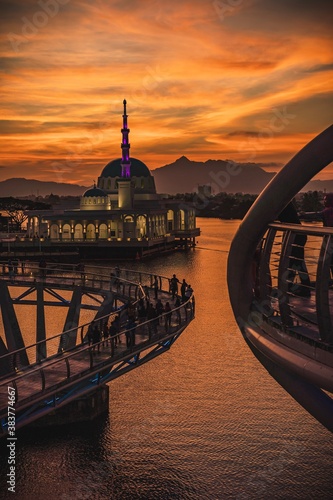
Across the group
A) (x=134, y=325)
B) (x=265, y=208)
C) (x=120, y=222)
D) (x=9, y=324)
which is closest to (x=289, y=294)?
(x=265, y=208)

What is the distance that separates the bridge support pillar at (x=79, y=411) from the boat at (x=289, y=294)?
15053mm

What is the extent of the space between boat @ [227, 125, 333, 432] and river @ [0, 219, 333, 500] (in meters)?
→ 12.0

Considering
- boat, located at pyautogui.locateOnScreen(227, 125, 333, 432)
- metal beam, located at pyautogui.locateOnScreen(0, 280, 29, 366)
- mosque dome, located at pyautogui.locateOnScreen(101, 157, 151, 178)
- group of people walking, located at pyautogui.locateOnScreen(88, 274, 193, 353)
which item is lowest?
metal beam, located at pyautogui.locateOnScreen(0, 280, 29, 366)

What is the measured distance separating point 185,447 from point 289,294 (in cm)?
1716

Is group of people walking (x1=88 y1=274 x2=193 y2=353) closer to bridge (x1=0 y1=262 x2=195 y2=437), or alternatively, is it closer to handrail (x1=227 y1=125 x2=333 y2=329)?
bridge (x1=0 y1=262 x2=195 y2=437)

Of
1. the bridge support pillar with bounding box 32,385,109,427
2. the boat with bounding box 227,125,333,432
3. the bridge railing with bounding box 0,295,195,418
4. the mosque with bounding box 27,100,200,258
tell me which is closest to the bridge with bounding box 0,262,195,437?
the bridge railing with bounding box 0,295,195,418

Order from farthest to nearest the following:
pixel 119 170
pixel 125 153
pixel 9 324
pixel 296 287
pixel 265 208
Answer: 1. pixel 119 170
2. pixel 125 153
3. pixel 9 324
4. pixel 296 287
5. pixel 265 208

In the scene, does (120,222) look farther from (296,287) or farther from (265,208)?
(265,208)

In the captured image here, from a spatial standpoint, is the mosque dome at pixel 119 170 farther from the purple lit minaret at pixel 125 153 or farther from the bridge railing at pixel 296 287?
the bridge railing at pixel 296 287

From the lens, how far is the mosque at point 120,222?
10556 centimetres

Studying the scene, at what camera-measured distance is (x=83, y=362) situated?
66.3 feet

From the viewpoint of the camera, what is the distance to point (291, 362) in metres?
10.3

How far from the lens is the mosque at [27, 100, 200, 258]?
106 meters

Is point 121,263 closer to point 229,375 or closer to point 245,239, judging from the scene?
point 229,375
